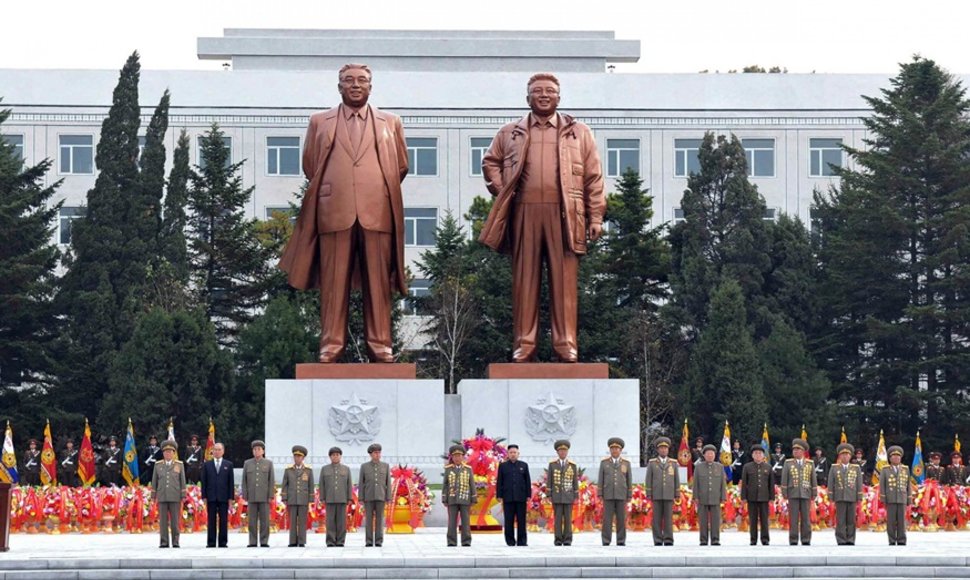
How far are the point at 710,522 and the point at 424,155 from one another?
30164 mm

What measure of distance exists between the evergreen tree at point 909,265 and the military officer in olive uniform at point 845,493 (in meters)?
17.6

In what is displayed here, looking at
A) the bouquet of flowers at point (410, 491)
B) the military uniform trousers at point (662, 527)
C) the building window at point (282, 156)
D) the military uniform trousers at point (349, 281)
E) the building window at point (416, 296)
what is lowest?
the military uniform trousers at point (662, 527)

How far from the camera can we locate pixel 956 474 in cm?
2700

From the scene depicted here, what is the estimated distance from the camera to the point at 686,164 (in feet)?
157

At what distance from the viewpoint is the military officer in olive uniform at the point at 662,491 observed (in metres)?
18.0

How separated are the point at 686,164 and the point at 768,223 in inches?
278

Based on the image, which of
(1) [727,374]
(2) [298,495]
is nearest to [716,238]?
(1) [727,374]

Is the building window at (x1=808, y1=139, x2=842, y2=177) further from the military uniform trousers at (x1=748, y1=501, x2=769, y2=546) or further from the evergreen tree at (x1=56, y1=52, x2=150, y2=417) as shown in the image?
the military uniform trousers at (x1=748, y1=501, x2=769, y2=546)

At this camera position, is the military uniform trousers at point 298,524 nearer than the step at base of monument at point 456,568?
No

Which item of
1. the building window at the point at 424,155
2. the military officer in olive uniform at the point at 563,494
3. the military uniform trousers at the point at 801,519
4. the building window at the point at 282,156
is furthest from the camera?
the building window at the point at 424,155

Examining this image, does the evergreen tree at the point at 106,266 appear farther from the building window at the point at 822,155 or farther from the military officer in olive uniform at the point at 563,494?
the military officer in olive uniform at the point at 563,494

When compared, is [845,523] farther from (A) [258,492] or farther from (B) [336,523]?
(A) [258,492]

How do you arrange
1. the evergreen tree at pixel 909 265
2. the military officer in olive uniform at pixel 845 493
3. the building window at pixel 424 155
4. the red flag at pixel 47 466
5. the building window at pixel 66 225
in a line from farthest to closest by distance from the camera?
the building window at pixel 424 155 < the building window at pixel 66 225 < the evergreen tree at pixel 909 265 < the red flag at pixel 47 466 < the military officer in olive uniform at pixel 845 493

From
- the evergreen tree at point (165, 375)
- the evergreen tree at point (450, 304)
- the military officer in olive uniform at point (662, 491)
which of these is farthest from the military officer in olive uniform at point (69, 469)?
the military officer in olive uniform at point (662, 491)
